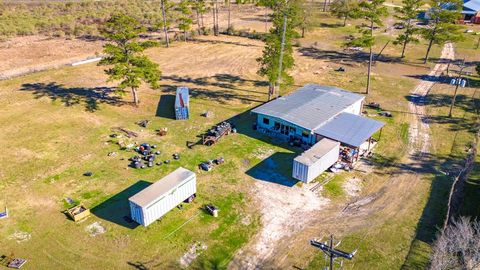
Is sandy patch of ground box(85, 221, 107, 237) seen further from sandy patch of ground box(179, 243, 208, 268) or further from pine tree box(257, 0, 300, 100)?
pine tree box(257, 0, 300, 100)

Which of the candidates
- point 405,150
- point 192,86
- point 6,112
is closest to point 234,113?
point 192,86

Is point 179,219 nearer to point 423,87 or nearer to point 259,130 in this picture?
point 259,130

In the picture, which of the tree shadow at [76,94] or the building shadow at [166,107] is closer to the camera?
the building shadow at [166,107]

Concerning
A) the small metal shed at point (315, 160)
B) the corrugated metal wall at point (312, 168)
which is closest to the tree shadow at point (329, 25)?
the small metal shed at point (315, 160)

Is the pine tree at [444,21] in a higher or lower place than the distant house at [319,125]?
higher

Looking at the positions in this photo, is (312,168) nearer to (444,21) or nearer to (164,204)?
(164,204)

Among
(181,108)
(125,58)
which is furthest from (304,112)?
(125,58)

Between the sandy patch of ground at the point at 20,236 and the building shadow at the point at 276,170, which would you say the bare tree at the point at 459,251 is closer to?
the building shadow at the point at 276,170
